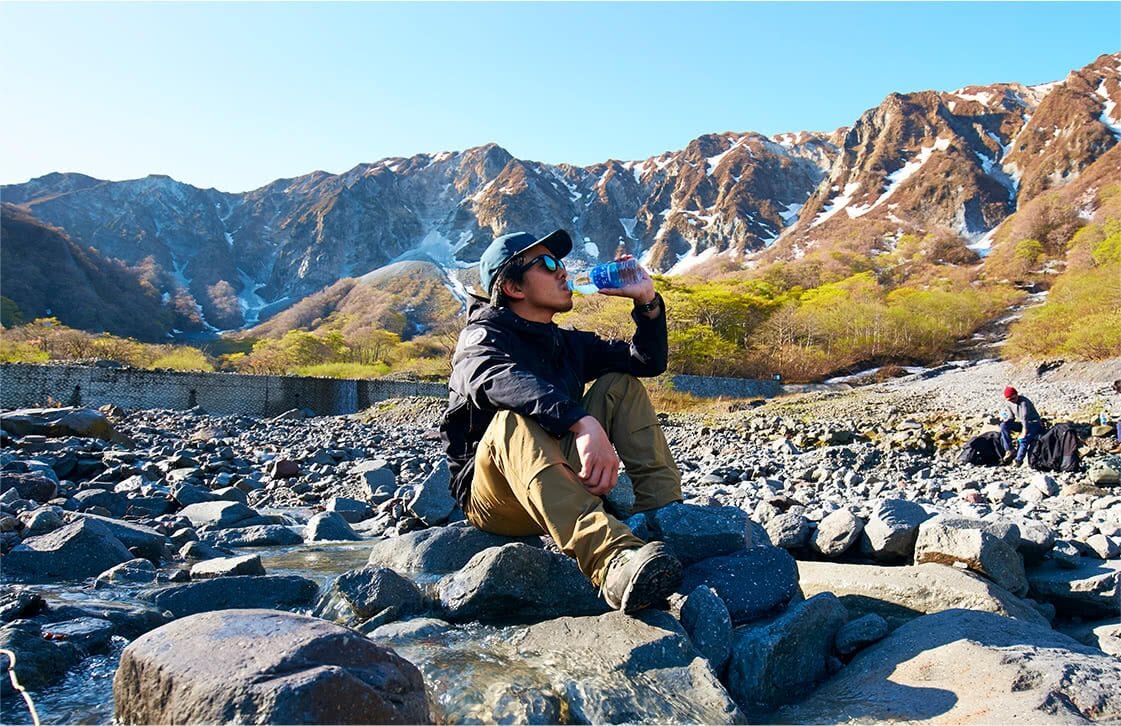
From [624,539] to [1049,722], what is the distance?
110 cm

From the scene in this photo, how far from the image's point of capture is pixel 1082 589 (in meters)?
2.92

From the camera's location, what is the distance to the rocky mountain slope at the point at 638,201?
108 metres

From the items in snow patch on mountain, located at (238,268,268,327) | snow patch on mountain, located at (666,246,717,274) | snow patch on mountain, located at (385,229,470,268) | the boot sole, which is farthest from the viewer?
snow patch on mountain, located at (385,229,470,268)

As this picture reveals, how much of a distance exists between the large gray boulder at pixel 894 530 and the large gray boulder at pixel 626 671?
1.82m

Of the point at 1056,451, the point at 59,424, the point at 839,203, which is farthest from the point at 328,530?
the point at 839,203

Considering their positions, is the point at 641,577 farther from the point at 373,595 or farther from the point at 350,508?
the point at 350,508

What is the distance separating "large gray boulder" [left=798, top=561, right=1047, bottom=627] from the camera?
2.48 m

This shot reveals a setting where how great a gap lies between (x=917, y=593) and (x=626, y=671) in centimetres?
141

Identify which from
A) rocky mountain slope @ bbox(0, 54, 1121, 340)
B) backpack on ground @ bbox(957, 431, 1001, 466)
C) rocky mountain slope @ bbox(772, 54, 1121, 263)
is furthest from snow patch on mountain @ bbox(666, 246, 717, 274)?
backpack on ground @ bbox(957, 431, 1001, 466)

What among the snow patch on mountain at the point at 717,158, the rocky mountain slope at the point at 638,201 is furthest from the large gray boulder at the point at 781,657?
the snow patch on mountain at the point at 717,158

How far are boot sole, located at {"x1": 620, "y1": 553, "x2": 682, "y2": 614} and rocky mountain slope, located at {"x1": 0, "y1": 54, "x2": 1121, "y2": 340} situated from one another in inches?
4010

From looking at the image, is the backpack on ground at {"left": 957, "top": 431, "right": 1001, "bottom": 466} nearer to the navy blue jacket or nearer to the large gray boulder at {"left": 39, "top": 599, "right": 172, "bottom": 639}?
the navy blue jacket

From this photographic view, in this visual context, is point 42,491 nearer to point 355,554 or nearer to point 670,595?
point 355,554

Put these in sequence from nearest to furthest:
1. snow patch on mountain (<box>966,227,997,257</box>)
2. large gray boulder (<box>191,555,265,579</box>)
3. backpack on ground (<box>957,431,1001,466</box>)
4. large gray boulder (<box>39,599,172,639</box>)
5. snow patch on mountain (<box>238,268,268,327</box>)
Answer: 1. large gray boulder (<box>39,599,172,639</box>)
2. large gray boulder (<box>191,555,265,579</box>)
3. backpack on ground (<box>957,431,1001,466</box>)
4. snow patch on mountain (<box>966,227,997,257</box>)
5. snow patch on mountain (<box>238,268,268,327</box>)
